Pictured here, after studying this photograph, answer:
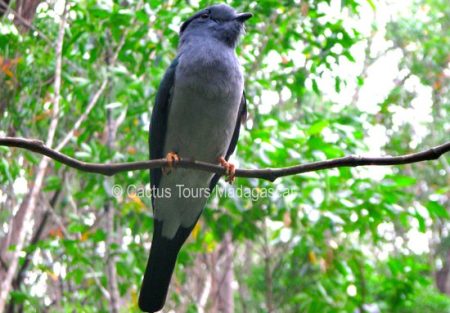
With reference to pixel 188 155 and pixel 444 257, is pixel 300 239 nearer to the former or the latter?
pixel 188 155

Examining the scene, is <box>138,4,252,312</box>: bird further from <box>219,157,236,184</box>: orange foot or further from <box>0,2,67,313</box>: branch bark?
<box>0,2,67,313</box>: branch bark

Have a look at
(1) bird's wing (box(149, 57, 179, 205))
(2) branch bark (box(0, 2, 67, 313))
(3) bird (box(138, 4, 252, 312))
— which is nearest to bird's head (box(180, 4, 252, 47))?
(3) bird (box(138, 4, 252, 312))

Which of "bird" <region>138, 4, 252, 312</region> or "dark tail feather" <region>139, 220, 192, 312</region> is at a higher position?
"bird" <region>138, 4, 252, 312</region>

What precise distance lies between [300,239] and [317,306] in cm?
63

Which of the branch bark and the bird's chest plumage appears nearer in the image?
the bird's chest plumage

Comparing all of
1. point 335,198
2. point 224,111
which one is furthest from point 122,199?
point 224,111

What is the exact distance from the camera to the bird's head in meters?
3.87

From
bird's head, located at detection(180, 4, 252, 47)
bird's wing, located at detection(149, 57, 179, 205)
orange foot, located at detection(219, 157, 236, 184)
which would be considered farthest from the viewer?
bird's head, located at detection(180, 4, 252, 47)

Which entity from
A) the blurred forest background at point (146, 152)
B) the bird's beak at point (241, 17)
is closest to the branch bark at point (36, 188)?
the blurred forest background at point (146, 152)

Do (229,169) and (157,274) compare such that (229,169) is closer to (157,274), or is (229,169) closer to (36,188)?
(157,274)

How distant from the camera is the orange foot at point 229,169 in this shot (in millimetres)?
2975

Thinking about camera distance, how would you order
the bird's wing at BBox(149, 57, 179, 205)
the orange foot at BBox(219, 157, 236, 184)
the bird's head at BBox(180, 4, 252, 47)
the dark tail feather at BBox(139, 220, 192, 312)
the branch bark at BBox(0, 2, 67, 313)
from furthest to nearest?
the branch bark at BBox(0, 2, 67, 313) → the bird's head at BBox(180, 4, 252, 47) → the bird's wing at BBox(149, 57, 179, 205) → the dark tail feather at BBox(139, 220, 192, 312) → the orange foot at BBox(219, 157, 236, 184)

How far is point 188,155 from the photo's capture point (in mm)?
3705

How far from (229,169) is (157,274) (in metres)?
0.79
